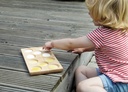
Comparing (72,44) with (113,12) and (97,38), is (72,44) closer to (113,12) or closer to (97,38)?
(97,38)

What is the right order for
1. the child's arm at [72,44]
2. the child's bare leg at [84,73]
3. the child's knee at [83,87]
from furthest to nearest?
the child's bare leg at [84,73]
the child's arm at [72,44]
the child's knee at [83,87]

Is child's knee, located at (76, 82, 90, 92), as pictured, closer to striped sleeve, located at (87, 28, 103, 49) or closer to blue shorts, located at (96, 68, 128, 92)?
blue shorts, located at (96, 68, 128, 92)

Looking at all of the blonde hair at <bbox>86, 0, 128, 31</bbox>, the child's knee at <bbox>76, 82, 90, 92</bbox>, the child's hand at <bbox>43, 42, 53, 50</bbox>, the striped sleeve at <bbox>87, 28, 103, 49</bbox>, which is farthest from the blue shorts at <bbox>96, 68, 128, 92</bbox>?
the child's hand at <bbox>43, 42, 53, 50</bbox>

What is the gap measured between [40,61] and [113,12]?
0.53 metres

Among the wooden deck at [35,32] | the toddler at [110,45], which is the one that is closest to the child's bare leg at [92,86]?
the toddler at [110,45]

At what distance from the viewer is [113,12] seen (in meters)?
1.61

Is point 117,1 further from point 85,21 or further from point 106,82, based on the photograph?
point 85,21

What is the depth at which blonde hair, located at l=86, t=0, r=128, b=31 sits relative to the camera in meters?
1.59

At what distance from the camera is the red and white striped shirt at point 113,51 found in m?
1.60

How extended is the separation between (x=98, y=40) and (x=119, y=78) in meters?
Answer: 0.26

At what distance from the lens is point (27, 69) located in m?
1.63

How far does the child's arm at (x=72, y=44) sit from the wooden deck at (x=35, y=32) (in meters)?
0.07

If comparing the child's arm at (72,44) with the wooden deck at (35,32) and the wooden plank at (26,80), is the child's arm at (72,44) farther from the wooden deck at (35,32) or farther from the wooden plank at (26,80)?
the wooden plank at (26,80)

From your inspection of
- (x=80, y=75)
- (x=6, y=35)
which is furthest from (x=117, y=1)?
(x=6, y=35)
